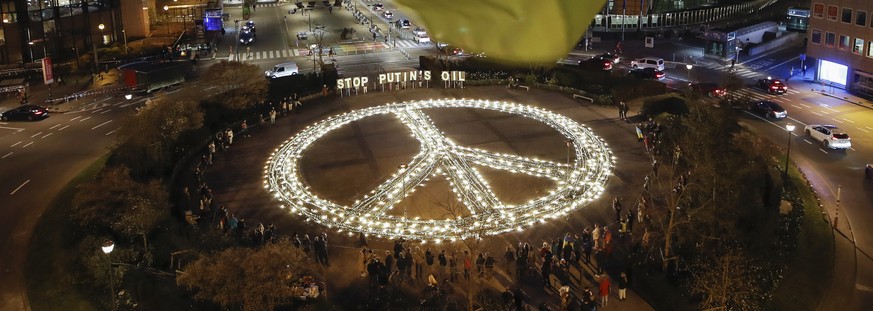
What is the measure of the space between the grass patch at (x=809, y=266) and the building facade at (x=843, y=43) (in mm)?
25315

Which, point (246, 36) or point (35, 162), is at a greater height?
point (246, 36)

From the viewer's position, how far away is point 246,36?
3059 inches

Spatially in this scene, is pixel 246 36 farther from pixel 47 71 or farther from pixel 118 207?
pixel 118 207

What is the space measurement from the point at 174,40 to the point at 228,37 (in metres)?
6.97

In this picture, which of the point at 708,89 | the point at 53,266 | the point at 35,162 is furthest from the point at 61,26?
the point at 708,89

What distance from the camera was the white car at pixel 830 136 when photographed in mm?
38938

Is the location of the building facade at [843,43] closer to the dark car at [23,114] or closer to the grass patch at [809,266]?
the grass patch at [809,266]

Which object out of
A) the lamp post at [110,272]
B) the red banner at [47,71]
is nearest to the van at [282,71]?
the red banner at [47,71]

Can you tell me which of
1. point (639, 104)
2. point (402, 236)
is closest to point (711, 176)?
point (402, 236)

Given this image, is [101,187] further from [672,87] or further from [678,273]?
[672,87]

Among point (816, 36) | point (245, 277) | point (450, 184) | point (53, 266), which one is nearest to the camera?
point (245, 277)

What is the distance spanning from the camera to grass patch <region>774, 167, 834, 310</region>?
2404 centimetres

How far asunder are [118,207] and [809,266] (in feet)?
79.0

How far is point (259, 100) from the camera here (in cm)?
4516
